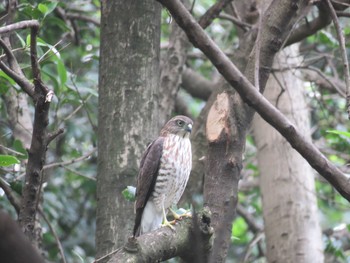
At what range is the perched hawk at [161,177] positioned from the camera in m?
3.88

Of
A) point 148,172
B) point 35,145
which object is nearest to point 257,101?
point 35,145

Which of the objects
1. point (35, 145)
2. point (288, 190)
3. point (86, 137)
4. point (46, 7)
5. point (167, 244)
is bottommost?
point (167, 244)

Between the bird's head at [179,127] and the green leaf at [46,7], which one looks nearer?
the green leaf at [46,7]

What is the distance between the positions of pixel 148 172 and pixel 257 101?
3.80 ft

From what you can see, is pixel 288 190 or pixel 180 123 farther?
pixel 288 190

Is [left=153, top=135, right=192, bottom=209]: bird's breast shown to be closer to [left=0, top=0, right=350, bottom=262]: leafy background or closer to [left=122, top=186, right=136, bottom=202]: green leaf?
[left=122, top=186, right=136, bottom=202]: green leaf

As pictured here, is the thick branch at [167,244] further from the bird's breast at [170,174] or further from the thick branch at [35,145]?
the bird's breast at [170,174]

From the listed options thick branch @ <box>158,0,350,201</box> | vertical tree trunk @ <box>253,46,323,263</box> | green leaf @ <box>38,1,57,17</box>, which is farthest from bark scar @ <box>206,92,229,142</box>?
vertical tree trunk @ <box>253,46,323,263</box>

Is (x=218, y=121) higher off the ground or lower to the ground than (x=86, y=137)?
lower

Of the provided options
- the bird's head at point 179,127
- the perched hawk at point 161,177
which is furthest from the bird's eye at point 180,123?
the perched hawk at point 161,177

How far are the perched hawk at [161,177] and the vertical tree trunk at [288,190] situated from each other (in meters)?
1.57

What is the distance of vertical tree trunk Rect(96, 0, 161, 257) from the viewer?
3958mm

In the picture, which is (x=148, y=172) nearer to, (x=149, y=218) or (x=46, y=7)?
(x=149, y=218)

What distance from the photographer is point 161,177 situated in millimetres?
4012
